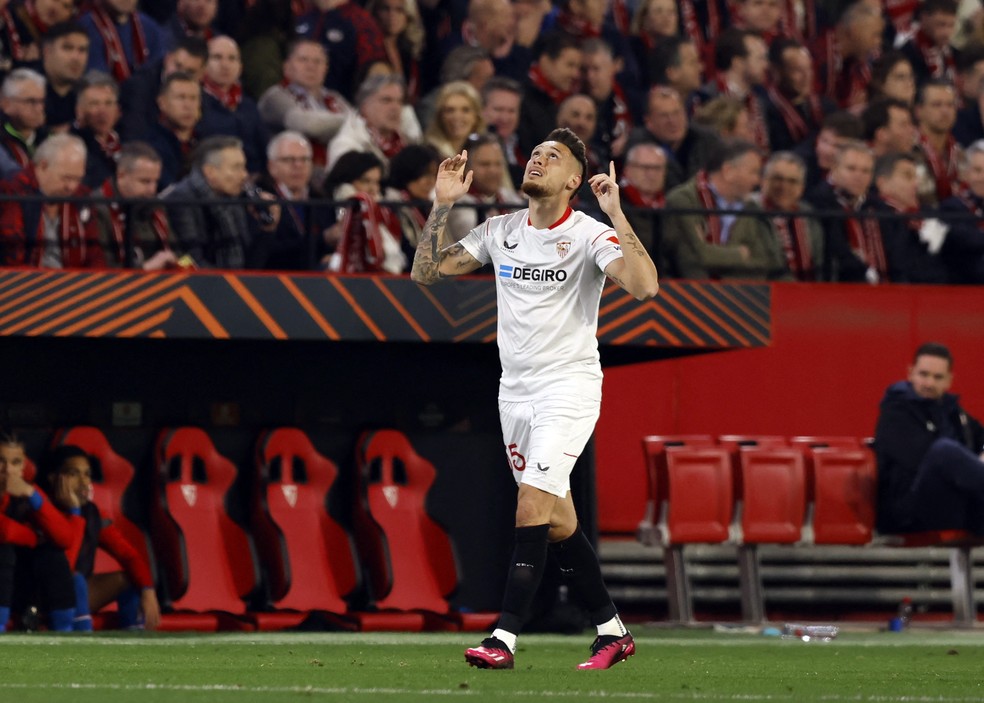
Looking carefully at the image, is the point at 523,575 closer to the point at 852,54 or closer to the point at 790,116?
the point at 790,116

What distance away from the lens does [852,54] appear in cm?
1967

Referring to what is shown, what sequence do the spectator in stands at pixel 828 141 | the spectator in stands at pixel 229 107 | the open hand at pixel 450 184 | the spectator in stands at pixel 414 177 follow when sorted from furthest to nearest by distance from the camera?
1. the spectator in stands at pixel 828 141
2. the spectator in stands at pixel 229 107
3. the spectator in stands at pixel 414 177
4. the open hand at pixel 450 184

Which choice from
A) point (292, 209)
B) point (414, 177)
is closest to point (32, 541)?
point (292, 209)

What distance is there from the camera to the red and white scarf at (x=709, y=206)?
1467 cm

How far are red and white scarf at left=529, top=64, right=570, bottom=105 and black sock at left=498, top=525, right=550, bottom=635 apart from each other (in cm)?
766

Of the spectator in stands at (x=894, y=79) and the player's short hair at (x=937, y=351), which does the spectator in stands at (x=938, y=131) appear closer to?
the spectator in stands at (x=894, y=79)

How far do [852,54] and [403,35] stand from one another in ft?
16.5

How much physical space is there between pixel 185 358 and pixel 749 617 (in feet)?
13.4

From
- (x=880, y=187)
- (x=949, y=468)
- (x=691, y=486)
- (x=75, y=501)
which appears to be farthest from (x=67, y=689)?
(x=880, y=187)

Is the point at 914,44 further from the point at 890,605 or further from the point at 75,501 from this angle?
the point at 75,501

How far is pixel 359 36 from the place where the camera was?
1606cm

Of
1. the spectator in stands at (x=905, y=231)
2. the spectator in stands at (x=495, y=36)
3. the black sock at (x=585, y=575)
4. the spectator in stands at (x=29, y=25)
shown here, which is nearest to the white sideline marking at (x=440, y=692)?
the black sock at (x=585, y=575)

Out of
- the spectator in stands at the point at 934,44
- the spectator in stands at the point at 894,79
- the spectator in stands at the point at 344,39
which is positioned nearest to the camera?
the spectator in stands at the point at 344,39

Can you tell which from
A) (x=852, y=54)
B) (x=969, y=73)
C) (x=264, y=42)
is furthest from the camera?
(x=852, y=54)
